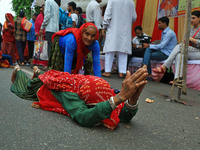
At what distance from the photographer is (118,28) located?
524 cm

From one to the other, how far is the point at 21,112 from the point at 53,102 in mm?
329

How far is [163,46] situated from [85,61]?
7.30ft

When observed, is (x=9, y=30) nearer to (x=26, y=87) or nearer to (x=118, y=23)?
A: (x=118, y=23)

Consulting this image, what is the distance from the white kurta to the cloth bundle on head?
3.30m

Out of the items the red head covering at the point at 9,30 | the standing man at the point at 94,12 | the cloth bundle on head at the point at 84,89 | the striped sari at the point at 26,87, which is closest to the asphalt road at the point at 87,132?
the cloth bundle on head at the point at 84,89

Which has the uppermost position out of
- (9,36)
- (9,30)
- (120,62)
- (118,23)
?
(118,23)

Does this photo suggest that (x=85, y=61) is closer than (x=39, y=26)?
Yes

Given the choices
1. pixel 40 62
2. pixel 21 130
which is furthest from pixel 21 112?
pixel 40 62

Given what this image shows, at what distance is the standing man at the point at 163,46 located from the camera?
4977 mm

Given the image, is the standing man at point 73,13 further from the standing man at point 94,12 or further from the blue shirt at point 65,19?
the standing man at point 94,12

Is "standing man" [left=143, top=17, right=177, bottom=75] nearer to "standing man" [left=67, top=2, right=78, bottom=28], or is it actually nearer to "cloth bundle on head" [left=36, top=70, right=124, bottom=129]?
"standing man" [left=67, top=2, right=78, bottom=28]

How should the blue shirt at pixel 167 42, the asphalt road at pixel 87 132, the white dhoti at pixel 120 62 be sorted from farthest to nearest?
1. the white dhoti at pixel 120 62
2. the blue shirt at pixel 167 42
3. the asphalt road at pixel 87 132

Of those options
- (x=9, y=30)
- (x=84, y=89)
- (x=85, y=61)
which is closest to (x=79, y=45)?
(x=85, y=61)

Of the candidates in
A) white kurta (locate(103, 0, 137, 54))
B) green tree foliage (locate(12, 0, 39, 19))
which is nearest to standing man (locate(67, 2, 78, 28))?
white kurta (locate(103, 0, 137, 54))
